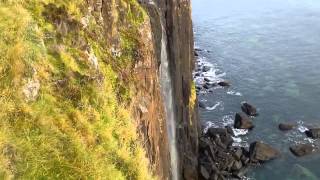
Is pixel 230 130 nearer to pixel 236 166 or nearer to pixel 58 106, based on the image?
pixel 236 166

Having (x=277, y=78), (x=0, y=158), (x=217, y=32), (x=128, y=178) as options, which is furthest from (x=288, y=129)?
(x=0, y=158)

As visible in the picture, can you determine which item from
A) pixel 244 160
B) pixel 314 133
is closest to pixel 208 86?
pixel 314 133

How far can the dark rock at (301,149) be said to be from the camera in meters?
47.5

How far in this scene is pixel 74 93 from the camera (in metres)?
14.2

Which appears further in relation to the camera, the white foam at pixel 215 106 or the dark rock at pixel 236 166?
the white foam at pixel 215 106

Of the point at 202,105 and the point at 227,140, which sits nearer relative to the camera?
the point at 227,140

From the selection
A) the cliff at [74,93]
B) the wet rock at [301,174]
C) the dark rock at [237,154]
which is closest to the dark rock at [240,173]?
the dark rock at [237,154]

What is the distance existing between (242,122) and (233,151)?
566 cm

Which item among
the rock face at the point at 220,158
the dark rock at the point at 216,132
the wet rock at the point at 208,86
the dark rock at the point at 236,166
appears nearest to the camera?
the rock face at the point at 220,158

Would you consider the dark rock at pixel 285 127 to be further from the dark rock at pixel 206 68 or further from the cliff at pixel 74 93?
the cliff at pixel 74 93

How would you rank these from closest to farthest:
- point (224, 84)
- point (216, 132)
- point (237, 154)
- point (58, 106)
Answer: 1. point (58, 106)
2. point (237, 154)
3. point (216, 132)
4. point (224, 84)

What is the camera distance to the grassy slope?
11836 millimetres

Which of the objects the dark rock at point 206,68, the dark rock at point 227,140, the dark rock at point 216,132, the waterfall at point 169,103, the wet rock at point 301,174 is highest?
the waterfall at point 169,103

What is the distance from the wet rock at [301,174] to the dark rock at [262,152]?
8.72ft
